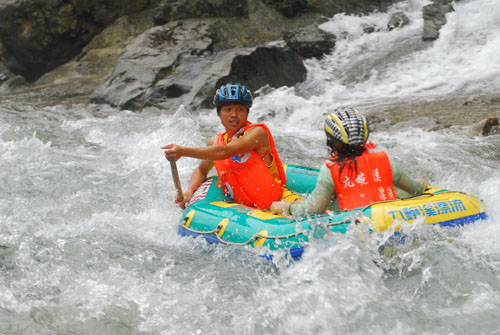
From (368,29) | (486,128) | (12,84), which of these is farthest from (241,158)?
(12,84)

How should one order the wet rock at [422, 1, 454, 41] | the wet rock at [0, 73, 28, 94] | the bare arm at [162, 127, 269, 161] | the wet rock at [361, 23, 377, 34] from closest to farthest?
the bare arm at [162, 127, 269, 161]
the wet rock at [422, 1, 454, 41]
the wet rock at [0, 73, 28, 94]
the wet rock at [361, 23, 377, 34]

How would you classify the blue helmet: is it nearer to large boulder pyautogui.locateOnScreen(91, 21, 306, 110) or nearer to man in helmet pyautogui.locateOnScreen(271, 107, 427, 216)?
man in helmet pyautogui.locateOnScreen(271, 107, 427, 216)

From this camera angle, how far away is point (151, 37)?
1198cm

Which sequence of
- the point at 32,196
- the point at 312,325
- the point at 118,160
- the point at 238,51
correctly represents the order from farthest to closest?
the point at 238,51, the point at 118,160, the point at 32,196, the point at 312,325

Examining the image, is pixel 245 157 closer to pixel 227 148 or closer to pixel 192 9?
pixel 227 148

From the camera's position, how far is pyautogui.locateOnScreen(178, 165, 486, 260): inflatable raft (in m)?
3.69

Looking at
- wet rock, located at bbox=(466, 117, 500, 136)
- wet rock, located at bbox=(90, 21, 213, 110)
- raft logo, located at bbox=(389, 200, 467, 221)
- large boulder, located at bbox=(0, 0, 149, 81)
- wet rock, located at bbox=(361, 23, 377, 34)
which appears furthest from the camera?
wet rock, located at bbox=(361, 23, 377, 34)

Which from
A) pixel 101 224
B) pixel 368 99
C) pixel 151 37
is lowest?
pixel 368 99

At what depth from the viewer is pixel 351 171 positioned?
3770 millimetres

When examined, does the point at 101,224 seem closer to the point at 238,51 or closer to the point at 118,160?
the point at 118,160

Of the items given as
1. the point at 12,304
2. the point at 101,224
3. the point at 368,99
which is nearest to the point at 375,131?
the point at 368,99

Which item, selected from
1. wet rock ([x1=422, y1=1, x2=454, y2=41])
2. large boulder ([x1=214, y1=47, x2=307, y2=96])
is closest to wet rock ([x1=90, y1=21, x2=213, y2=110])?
large boulder ([x1=214, y1=47, x2=307, y2=96])

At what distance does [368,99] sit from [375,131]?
87.9 inches

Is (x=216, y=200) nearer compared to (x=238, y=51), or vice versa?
(x=216, y=200)
